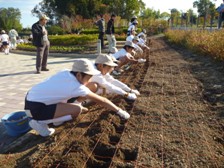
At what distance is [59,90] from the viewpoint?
283cm

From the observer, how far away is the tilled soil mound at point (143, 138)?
252cm

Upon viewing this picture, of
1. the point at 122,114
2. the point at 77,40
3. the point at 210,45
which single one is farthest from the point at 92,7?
the point at 122,114

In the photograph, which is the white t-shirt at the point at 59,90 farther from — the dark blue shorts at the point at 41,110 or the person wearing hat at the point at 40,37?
the person wearing hat at the point at 40,37

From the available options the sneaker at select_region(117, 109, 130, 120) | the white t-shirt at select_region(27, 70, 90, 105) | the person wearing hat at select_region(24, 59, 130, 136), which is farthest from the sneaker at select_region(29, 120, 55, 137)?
the sneaker at select_region(117, 109, 130, 120)

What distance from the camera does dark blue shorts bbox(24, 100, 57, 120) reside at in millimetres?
2947

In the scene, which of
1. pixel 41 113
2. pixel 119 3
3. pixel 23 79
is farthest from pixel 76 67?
pixel 119 3

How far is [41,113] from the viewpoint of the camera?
9.75 ft

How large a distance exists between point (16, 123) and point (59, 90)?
0.83m

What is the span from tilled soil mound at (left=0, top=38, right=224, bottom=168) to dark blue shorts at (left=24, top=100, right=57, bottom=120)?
271 mm

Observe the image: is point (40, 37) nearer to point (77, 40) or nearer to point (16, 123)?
point (16, 123)

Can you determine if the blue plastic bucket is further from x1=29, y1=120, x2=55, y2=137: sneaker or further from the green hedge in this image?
the green hedge

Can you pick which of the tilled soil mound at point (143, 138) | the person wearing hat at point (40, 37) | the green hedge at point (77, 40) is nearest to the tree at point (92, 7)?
the green hedge at point (77, 40)

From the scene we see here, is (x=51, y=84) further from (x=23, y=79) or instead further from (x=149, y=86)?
(x=23, y=79)

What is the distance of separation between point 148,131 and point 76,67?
116 cm
